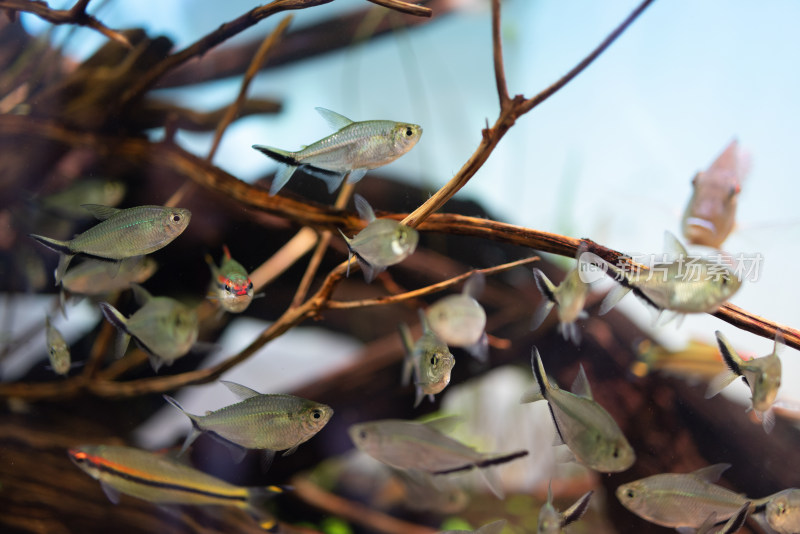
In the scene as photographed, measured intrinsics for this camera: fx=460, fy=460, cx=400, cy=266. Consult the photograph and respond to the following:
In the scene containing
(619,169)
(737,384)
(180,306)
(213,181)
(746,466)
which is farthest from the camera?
(619,169)

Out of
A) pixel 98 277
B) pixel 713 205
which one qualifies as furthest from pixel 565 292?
pixel 98 277

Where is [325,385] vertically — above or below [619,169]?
below

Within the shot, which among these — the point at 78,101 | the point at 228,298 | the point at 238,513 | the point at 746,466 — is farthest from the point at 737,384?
the point at 78,101

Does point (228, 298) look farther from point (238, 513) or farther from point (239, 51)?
point (239, 51)

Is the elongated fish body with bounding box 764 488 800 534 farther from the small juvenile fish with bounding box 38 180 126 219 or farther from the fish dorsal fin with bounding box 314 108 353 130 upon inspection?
the small juvenile fish with bounding box 38 180 126 219

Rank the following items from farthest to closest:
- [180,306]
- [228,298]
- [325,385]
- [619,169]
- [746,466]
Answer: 1. [325,385]
2. [619,169]
3. [746,466]
4. [180,306]
5. [228,298]

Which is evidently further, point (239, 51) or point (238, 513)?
point (239, 51)
